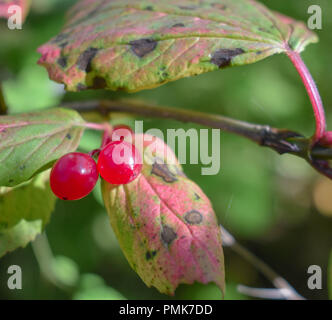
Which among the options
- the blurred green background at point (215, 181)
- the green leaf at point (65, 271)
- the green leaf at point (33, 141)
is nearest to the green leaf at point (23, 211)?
the green leaf at point (33, 141)

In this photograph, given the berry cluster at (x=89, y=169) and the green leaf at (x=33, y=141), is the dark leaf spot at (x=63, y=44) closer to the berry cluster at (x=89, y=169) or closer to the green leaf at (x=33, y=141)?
the green leaf at (x=33, y=141)

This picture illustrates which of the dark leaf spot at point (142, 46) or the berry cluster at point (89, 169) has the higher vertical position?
the dark leaf spot at point (142, 46)

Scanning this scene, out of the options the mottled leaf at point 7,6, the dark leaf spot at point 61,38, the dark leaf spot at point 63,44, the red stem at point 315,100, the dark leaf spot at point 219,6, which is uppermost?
the mottled leaf at point 7,6

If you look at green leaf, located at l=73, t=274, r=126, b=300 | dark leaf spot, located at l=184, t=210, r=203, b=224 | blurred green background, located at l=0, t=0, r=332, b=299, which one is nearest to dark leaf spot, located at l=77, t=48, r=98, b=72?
dark leaf spot, located at l=184, t=210, r=203, b=224

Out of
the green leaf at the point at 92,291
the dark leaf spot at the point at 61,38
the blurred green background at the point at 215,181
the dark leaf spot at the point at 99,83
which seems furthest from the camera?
the blurred green background at the point at 215,181

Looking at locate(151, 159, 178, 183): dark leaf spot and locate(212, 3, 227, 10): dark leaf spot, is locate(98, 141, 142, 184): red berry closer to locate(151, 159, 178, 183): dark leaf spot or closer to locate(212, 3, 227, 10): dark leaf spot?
locate(151, 159, 178, 183): dark leaf spot
